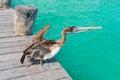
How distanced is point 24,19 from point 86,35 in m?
3.62

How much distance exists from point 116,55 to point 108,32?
2.06 m

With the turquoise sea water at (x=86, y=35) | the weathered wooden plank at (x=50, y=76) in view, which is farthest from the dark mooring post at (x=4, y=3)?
the weathered wooden plank at (x=50, y=76)

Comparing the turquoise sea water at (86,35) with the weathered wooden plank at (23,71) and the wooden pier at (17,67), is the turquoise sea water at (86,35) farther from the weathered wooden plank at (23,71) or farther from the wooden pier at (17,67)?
the weathered wooden plank at (23,71)

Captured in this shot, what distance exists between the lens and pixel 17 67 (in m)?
5.10

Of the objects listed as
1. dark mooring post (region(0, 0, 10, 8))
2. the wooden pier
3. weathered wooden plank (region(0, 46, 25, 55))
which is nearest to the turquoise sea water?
dark mooring post (region(0, 0, 10, 8))

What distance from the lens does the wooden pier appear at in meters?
4.86

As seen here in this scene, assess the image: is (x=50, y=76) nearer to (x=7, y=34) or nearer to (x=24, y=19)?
(x=24, y=19)

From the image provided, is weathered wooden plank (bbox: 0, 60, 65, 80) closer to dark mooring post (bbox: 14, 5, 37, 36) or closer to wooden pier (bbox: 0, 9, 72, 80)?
wooden pier (bbox: 0, 9, 72, 80)

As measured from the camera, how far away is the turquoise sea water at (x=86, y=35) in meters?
7.20

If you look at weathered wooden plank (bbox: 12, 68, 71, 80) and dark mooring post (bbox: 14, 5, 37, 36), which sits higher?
dark mooring post (bbox: 14, 5, 37, 36)

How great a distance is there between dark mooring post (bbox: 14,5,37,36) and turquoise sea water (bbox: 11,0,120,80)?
1430 mm

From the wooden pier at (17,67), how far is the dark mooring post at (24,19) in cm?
23

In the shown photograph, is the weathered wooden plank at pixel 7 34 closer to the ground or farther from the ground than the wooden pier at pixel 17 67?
farther from the ground

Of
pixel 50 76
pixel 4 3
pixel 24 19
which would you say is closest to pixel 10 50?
pixel 24 19
